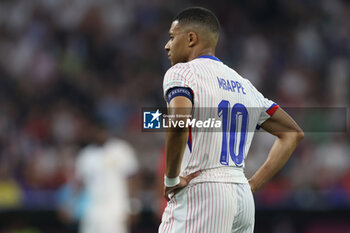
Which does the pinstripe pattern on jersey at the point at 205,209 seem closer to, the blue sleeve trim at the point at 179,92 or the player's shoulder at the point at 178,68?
the blue sleeve trim at the point at 179,92

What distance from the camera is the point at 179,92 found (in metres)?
3.47

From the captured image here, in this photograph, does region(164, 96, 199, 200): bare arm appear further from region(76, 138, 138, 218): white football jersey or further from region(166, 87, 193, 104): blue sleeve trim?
region(76, 138, 138, 218): white football jersey

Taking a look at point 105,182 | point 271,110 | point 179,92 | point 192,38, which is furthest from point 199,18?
point 105,182

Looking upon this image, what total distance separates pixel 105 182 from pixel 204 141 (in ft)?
21.1

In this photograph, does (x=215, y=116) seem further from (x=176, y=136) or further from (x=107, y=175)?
(x=107, y=175)

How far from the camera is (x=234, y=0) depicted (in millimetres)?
15281

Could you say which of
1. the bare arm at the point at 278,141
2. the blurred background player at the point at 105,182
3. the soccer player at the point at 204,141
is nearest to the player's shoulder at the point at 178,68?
the soccer player at the point at 204,141

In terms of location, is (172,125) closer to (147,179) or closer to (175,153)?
(175,153)

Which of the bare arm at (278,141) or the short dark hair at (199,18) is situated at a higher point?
the short dark hair at (199,18)

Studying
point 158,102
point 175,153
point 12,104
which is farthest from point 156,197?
point 175,153

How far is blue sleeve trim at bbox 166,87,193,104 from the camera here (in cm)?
347

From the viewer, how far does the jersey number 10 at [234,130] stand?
12.0ft

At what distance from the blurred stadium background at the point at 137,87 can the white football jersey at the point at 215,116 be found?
6.57 meters

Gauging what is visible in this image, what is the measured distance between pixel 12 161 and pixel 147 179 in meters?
2.70
